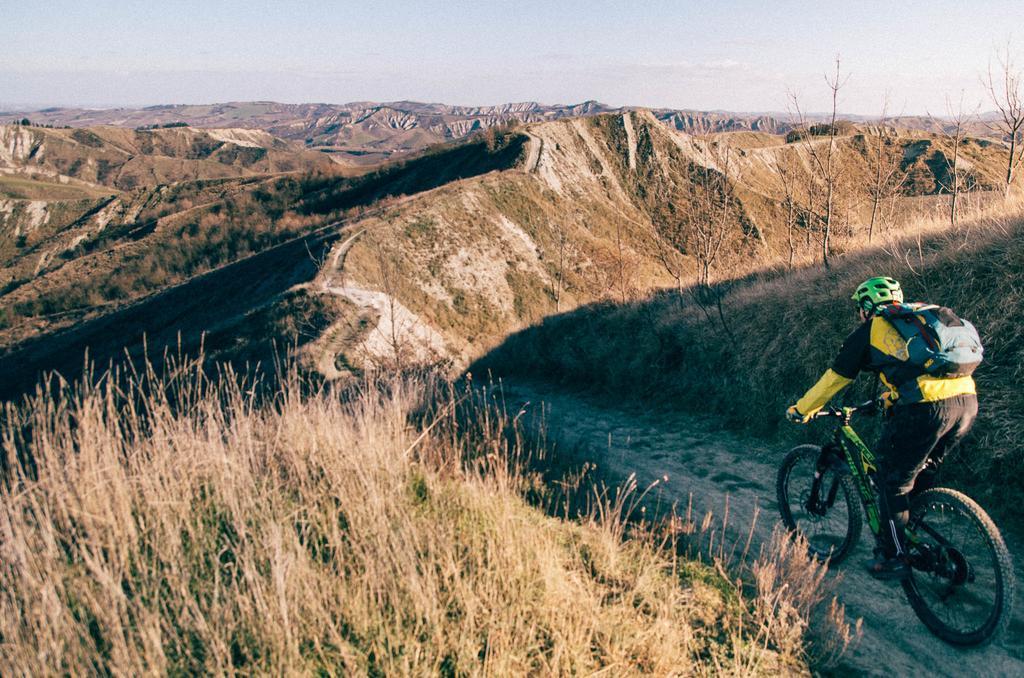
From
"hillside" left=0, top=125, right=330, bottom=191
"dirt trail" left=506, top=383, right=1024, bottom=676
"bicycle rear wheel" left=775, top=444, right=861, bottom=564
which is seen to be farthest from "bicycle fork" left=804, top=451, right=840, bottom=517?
"hillside" left=0, top=125, right=330, bottom=191

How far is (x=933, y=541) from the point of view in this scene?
430cm

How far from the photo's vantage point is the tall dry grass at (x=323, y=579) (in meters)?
2.88

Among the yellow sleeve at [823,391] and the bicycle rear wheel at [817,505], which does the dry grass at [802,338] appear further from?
the yellow sleeve at [823,391]

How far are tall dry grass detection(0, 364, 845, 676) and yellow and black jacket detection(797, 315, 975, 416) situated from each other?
159 cm

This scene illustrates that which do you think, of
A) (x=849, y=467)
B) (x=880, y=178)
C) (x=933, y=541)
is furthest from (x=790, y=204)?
(x=933, y=541)

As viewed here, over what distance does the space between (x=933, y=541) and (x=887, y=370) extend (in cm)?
150

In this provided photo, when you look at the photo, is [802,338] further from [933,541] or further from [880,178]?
[880,178]

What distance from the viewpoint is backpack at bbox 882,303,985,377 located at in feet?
12.5

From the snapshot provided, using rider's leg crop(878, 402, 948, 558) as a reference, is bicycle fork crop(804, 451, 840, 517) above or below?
below

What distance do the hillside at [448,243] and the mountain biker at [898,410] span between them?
32.1 feet

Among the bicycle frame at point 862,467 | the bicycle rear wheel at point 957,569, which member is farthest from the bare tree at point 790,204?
→ the bicycle rear wheel at point 957,569

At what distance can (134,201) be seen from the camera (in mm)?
90812

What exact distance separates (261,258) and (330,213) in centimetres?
2146

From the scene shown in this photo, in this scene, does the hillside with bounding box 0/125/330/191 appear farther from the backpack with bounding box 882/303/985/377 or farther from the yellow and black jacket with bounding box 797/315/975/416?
the backpack with bounding box 882/303/985/377
